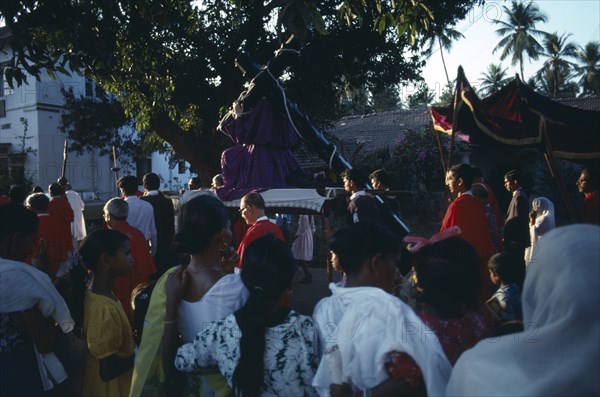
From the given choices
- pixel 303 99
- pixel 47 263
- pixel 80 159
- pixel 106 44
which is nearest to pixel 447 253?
pixel 106 44

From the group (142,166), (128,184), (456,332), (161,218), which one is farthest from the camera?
(142,166)

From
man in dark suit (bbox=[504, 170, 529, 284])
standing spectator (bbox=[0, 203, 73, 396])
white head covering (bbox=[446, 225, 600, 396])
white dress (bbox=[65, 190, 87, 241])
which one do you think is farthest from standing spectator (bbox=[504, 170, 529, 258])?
white dress (bbox=[65, 190, 87, 241])

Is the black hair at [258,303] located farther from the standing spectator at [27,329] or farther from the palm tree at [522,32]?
the palm tree at [522,32]

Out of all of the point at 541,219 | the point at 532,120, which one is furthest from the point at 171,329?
the point at 541,219

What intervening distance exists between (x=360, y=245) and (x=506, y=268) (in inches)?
78.8

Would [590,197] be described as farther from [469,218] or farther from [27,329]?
[27,329]

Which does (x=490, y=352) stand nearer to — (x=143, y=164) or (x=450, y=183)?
(x=450, y=183)

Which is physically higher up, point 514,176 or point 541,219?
point 514,176

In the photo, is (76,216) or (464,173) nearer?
(464,173)

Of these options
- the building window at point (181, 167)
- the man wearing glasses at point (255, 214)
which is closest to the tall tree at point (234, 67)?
the man wearing glasses at point (255, 214)

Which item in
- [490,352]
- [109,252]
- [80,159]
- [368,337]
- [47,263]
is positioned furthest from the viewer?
[80,159]

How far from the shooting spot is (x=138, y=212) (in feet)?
20.4

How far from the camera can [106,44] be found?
4668 mm

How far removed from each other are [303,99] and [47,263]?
8.68 meters
